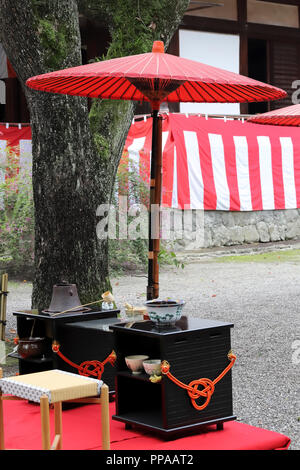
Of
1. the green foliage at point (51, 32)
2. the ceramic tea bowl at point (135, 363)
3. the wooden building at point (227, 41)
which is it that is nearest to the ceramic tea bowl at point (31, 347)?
the ceramic tea bowl at point (135, 363)

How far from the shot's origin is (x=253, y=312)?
805 cm

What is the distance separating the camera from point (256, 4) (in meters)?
14.6

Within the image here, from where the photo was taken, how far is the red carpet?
3.55 m

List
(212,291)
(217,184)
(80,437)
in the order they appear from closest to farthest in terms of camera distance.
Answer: (80,437)
(212,291)
(217,184)

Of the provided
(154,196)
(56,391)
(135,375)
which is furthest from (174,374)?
(154,196)

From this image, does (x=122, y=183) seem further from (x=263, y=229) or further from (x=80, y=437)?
(x=80, y=437)

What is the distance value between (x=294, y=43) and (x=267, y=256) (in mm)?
5239

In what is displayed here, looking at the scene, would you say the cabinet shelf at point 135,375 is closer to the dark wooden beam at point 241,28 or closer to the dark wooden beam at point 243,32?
the dark wooden beam at point 241,28

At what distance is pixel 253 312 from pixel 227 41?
7684 mm

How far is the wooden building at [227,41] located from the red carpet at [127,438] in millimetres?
10007

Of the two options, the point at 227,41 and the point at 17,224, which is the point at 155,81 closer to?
the point at 17,224

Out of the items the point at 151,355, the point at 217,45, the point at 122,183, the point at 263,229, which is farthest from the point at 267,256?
the point at 151,355
